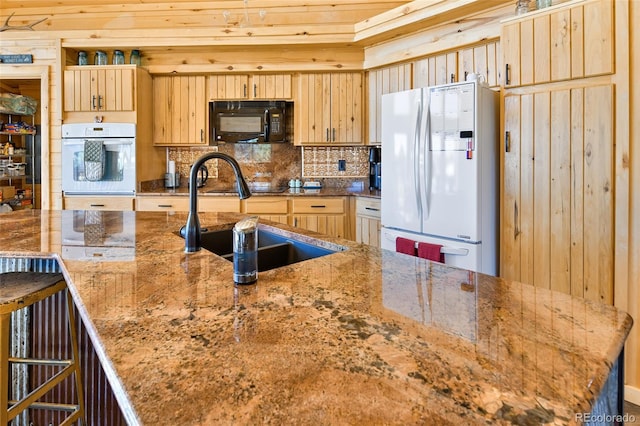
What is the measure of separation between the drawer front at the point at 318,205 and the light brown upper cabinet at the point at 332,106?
2.27ft

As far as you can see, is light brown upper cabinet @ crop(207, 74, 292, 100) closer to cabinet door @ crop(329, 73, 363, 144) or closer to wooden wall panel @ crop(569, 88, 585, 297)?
cabinet door @ crop(329, 73, 363, 144)

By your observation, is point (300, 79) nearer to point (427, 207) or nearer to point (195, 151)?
point (195, 151)

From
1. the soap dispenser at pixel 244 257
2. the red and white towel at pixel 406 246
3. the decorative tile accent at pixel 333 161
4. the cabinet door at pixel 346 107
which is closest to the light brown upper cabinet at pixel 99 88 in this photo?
the decorative tile accent at pixel 333 161

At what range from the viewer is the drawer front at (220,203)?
3811mm

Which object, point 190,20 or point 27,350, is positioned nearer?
point 27,350

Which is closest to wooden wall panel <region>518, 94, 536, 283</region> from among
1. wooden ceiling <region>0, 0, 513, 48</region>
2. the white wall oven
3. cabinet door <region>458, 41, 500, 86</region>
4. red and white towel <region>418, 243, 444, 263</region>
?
red and white towel <region>418, 243, 444, 263</region>

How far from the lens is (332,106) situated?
13.4 ft

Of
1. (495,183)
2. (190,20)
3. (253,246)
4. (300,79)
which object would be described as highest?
(190,20)

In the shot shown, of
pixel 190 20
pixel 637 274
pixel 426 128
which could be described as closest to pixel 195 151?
pixel 190 20

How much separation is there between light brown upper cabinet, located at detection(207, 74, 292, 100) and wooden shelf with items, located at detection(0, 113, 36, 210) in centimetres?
225

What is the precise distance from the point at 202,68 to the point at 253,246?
3.60 meters

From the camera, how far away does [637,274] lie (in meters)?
1.99

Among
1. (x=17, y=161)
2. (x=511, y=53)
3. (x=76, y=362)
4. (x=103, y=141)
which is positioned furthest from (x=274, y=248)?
(x=17, y=161)

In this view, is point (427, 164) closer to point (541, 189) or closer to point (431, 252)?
point (431, 252)
